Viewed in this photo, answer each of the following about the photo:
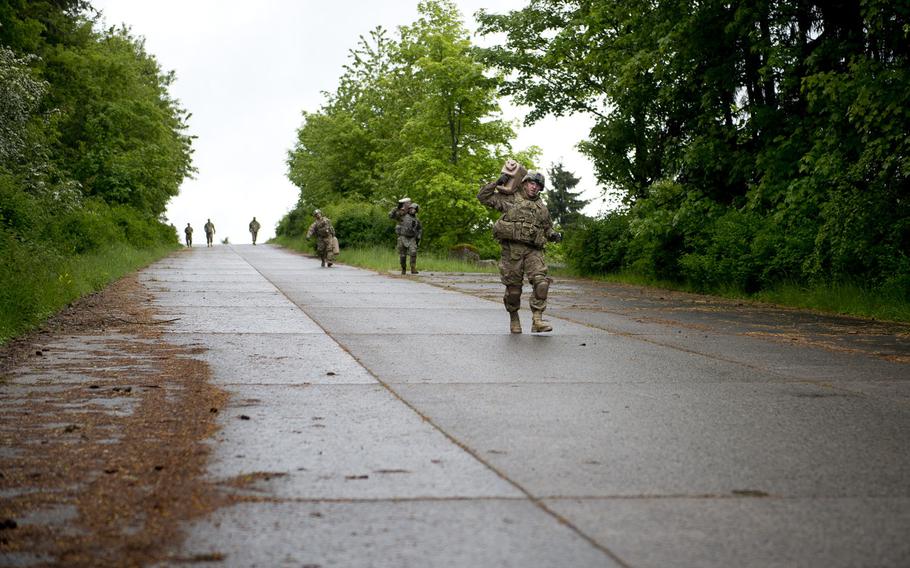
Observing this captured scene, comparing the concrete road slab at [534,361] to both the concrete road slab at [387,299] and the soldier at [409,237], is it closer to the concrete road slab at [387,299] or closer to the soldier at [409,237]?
the concrete road slab at [387,299]

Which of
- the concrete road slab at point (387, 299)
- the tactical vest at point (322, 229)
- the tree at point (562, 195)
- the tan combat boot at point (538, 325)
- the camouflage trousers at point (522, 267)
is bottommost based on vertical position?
the concrete road slab at point (387, 299)

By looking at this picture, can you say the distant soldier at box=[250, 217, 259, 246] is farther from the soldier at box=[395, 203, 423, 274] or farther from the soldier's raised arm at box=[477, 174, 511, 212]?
the soldier's raised arm at box=[477, 174, 511, 212]

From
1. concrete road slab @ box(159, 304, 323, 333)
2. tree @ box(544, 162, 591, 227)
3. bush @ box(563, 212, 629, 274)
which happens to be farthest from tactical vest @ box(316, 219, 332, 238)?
tree @ box(544, 162, 591, 227)

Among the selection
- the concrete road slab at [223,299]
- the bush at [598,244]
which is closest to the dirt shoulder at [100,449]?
the concrete road slab at [223,299]

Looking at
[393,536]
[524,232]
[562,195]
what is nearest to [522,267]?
[524,232]

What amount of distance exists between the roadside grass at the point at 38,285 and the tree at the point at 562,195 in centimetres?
7752

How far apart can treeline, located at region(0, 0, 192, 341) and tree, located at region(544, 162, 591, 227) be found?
41.0 metres

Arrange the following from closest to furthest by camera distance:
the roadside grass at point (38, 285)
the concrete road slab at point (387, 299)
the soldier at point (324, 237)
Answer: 1. the roadside grass at point (38, 285)
2. the concrete road slab at point (387, 299)
3. the soldier at point (324, 237)

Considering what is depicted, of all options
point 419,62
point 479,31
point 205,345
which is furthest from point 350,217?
point 205,345

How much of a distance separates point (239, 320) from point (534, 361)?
548 cm

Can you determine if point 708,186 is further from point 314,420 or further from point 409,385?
point 314,420

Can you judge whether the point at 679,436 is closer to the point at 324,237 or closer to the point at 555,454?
the point at 555,454

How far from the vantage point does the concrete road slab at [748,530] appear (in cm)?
392

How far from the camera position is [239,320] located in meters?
14.3
